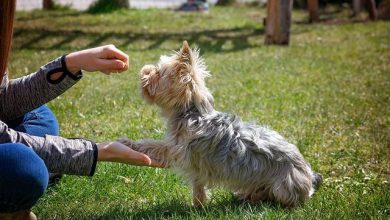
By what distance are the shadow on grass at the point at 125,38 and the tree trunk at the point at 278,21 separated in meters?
0.48

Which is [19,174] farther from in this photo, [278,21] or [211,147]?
[278,21]

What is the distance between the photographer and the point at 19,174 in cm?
297

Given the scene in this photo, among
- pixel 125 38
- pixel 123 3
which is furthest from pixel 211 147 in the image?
pixel 123 3

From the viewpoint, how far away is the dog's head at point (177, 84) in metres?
4.08

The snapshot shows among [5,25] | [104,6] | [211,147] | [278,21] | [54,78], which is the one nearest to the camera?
[5,25]

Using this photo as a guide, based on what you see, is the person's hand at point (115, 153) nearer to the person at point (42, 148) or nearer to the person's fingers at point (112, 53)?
the person at point (42, 148)

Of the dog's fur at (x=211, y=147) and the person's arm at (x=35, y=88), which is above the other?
the person's arm at (x=35, y=88)

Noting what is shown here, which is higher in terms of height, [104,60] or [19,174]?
[104,60]

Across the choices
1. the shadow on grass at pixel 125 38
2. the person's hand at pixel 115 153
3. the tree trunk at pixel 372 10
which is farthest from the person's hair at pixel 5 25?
the tree trunk at pixel 372 10

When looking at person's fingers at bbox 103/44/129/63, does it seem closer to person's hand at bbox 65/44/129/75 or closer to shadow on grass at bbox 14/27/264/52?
person's hand at bbox 65/44/129/75

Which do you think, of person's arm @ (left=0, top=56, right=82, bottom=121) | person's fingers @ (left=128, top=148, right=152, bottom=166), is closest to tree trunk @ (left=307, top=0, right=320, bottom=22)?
person's arm @ (left=0, top=56, right=82, bottom=121)

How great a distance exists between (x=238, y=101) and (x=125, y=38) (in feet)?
19.3

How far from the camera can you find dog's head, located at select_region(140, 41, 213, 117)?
4078mm

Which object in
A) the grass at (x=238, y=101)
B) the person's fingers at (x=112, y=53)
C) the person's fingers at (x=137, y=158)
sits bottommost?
the grass at (x=238, y=101)
